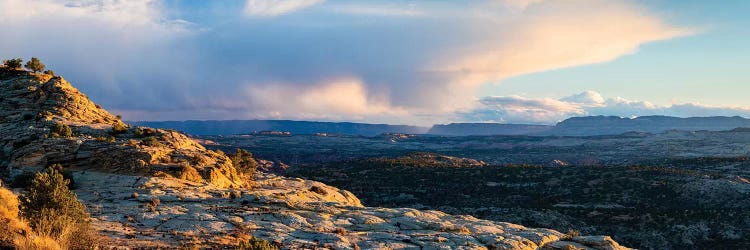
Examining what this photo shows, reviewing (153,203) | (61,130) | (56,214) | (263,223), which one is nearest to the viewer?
(56,214)

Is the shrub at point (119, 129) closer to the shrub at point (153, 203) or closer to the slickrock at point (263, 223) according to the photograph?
the slickrock at point (263, 223)

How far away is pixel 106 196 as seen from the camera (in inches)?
1074

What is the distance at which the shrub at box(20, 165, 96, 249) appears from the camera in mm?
15312

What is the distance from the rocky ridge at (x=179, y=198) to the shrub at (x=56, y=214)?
66.7 inches

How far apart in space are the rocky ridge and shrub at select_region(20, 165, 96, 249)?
169 centimetres

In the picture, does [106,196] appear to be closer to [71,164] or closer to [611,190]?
[71,164]

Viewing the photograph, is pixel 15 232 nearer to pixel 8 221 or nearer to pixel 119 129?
pixel 8 221

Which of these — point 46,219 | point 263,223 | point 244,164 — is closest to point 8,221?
point 46,219

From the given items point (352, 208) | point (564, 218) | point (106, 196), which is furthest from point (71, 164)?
point (564, 218)

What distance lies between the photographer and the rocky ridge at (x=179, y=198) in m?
21.2

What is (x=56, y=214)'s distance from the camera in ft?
52.9

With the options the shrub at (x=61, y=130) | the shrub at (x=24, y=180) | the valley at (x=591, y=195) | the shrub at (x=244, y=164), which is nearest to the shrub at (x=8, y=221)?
the shrub at (x=24, y=180)

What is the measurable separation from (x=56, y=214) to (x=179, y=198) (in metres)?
12.0

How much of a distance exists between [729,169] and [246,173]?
315ft
